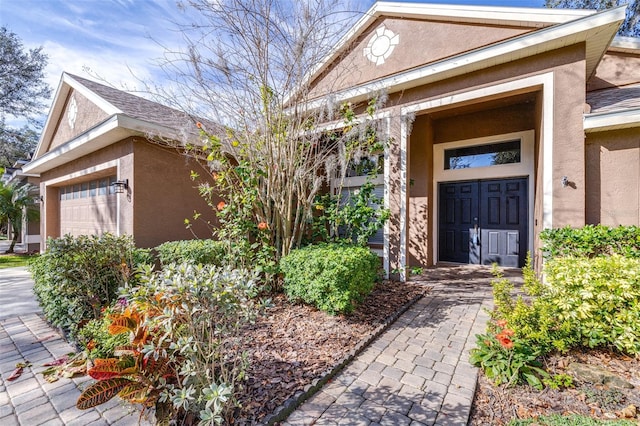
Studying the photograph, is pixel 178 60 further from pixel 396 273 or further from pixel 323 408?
pixel 396 273

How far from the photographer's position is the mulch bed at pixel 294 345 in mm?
2426

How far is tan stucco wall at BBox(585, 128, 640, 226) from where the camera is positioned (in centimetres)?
482

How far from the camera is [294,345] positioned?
331cm

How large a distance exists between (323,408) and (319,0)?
16.7 ft

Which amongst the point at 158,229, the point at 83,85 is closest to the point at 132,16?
the point at 158,229

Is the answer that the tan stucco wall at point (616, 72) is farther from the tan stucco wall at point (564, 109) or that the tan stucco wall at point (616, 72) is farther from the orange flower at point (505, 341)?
the orange flower at point (505, 341)

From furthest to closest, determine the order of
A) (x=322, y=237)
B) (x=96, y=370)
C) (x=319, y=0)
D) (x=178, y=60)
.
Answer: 1. (x=322, y=237)
2. (x=178, y=60)
3. (x=319, y=0)
4. (x=96, y=370)

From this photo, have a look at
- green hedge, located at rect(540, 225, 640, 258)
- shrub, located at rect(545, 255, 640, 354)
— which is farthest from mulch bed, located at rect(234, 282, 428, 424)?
green hedge, located at rect(540, 225, 640, 258)

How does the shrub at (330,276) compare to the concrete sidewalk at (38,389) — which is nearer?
the concrete sidewalk at (38,389)

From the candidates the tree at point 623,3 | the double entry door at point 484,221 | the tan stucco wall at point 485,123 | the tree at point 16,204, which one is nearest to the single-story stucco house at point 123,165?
the tree at point 16,204

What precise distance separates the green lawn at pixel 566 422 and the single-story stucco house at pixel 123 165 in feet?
20.2

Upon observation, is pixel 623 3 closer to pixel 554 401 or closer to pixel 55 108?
pixel 554 401

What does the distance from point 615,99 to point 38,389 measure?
963cm

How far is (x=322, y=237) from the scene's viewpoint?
560 centimetres
